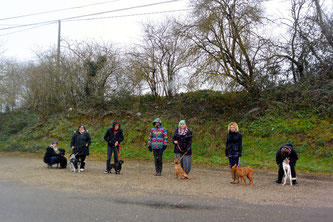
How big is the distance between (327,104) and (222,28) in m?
6.89

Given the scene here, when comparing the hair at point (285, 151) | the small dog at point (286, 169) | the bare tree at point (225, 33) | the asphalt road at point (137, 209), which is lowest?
the asphalt road at point (137, 209)

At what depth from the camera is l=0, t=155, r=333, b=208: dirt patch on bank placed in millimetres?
7086

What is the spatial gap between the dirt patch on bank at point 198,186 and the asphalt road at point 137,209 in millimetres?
472

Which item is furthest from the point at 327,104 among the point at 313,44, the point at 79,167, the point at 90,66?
the point at 90,66

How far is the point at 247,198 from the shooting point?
696cm

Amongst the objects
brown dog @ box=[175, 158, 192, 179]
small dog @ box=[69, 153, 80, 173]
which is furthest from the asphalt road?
small dog @ box=[69, 153, 80, 173]

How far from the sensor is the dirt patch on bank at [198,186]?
709 cm

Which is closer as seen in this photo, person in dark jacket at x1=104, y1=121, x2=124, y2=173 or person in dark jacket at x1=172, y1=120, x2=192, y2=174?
person in dark jacket at x1=172, y1=120, x2=192, y2=174

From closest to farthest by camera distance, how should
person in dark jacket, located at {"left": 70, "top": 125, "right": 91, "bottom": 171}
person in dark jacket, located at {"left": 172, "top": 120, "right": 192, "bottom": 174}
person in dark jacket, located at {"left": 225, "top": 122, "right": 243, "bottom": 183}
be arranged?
1. person in dark jacket, located at {"left": 225, "top": 122, "right": 243, "bottom": 183}
2. person in dark jacket, located at {"left": 172, "top": 120, "right": 192, "bottom": 174}
3. person in dark jacket, located at {"left": 70, "top": 125, "right": 91, "bottom": 171}

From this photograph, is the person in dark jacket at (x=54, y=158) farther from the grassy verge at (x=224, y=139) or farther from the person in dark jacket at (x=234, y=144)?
the person in dark jacket at (x=234, y=144)

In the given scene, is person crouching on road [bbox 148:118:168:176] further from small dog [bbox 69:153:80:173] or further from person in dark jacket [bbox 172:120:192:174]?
small dog [bbox 69:153:80:173]

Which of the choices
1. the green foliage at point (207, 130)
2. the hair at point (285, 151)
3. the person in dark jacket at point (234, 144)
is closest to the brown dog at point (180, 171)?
the person in dark jacket at point (234, 144)

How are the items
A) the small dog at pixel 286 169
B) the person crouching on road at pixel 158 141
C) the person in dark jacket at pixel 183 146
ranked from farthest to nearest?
1. the person crouching on road at pixel 158 141
2. the person in dark jacket at pixel 183 146
3. the small dog at pixel 286 169

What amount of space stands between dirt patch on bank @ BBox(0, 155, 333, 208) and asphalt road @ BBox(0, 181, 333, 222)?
47cm
